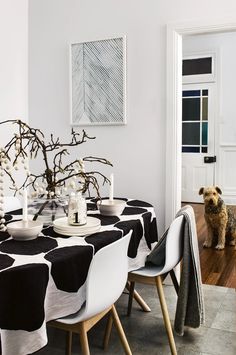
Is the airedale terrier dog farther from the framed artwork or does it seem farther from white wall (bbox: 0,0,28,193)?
white wall (bbox: 0,0,28,193)

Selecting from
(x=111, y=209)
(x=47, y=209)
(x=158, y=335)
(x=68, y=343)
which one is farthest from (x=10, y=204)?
(x=158, y=335)

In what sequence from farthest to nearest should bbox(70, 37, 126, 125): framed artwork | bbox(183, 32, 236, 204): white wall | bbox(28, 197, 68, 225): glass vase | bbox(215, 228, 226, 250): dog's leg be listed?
bbox(183, 32, 236, 204): white wall → bbox(215, 228, 226, 250): dog's leg → bbox(70, 37, 126, 125): framed artwork → bbox(28, 197, 68, 225): glass vase

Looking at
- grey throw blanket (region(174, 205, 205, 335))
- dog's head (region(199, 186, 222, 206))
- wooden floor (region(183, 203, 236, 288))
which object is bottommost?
wooden floor (region(183, 203, 236, 288))

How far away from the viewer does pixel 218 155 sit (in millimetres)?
6691

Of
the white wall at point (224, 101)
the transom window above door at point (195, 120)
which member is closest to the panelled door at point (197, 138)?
the transom window above door at point (195, 120)

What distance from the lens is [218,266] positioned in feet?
12.5

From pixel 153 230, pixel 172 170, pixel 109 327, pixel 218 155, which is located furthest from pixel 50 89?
pixel 218 155

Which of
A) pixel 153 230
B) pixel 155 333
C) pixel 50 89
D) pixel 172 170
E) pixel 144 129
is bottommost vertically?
pixel 155 333

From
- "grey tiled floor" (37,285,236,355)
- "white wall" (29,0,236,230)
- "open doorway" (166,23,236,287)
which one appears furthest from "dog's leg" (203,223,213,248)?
"grey tiled floor" (37,285,236,355)

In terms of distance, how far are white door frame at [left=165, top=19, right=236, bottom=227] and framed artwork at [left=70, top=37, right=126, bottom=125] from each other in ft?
1.39

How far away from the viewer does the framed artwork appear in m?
3.40

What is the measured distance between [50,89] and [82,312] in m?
2.52

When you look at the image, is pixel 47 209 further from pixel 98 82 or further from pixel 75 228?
pixel 98 82

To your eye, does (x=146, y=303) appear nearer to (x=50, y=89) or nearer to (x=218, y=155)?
(x=50, y=89)
